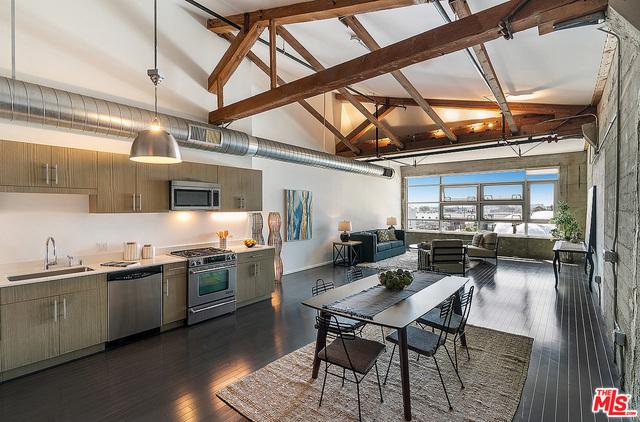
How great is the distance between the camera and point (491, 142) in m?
6.97

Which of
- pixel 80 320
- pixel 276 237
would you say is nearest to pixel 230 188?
pixel 276 237

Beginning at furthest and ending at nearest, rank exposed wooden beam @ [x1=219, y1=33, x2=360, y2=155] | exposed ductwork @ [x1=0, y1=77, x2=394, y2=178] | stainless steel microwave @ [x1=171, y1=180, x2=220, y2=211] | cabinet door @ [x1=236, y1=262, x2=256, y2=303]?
exposed wooden beam @ [x1=219, y1=33, x2=360, y2=155] < cabinet door @ [x1=236, y1=262, x2=256, y2=303] < stainless steel microwave @ [x1=171, y1=180, x2=220, y2=211] < exposed ductwork @ [x1=0, y1=77, x2=394, y2=178]

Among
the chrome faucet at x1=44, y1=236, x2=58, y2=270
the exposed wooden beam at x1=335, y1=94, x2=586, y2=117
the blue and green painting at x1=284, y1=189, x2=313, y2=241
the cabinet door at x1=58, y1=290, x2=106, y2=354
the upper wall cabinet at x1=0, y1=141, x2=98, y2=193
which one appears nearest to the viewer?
the upper wall cabinet at x1=0, y1=141, x2=98, y2=193

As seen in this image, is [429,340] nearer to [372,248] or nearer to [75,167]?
[75,167]

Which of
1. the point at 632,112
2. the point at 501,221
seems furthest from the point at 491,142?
the point at 632,112

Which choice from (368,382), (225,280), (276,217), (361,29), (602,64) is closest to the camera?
(368,382)

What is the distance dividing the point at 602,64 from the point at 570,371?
357 cm

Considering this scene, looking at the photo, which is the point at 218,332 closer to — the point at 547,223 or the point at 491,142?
the point at 491,142

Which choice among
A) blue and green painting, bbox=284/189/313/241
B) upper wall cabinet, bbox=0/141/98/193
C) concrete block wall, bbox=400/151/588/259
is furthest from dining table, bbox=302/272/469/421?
concrete block wall, bbox=400/151/588/259

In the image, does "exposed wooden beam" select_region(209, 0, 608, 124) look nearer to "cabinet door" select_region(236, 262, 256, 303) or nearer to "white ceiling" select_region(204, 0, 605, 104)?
"white ceiling" select_region(204, 0, 605, 104)

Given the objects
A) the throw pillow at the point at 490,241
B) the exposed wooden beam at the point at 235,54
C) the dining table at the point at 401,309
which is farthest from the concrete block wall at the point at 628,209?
the throw pillow at the point at 490,241

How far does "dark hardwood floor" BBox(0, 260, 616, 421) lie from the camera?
2506mm

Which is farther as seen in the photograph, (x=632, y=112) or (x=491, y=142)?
(x=491, y=142)

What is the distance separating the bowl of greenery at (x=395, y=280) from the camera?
318 centimetres
